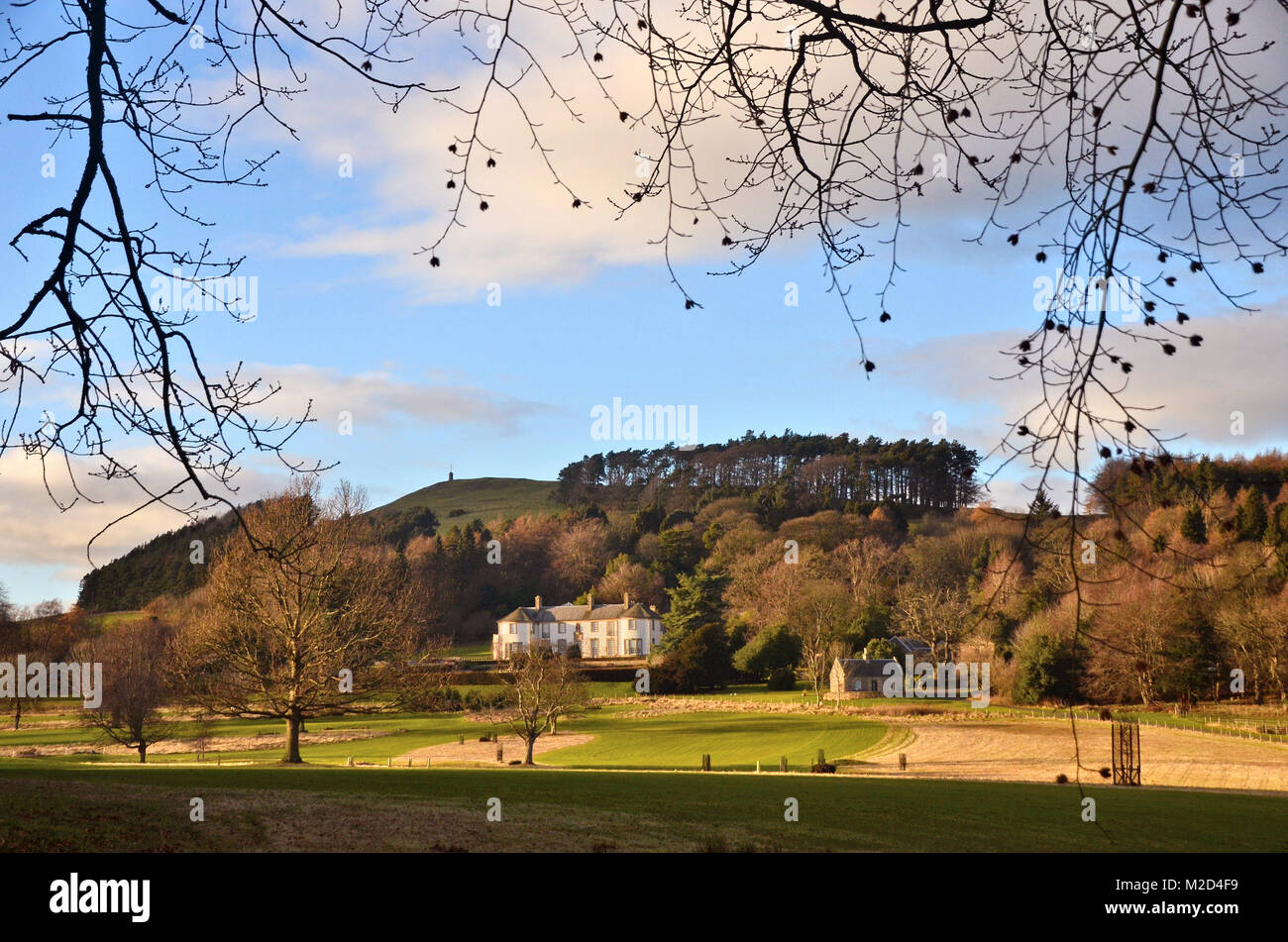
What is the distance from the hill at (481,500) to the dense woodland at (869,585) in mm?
20671

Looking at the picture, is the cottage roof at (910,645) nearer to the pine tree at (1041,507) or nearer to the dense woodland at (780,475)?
the dense woodland at (780,475)

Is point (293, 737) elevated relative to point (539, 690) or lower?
lower

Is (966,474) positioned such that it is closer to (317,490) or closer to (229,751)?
(317,490)

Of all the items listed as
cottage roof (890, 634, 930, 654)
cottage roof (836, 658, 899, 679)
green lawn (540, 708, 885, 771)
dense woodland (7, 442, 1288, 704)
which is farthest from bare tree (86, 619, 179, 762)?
cottage roof (890, 634, 930, 654)

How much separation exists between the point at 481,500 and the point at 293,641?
4967 inches

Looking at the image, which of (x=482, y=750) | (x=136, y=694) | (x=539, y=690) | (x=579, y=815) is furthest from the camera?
(x=482, y=750)

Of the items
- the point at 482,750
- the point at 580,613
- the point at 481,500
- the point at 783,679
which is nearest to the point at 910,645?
the point at 783,679

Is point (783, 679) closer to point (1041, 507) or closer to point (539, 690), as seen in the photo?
point (539, 690)

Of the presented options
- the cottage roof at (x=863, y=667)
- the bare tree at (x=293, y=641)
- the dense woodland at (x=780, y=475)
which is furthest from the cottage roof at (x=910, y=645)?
the bare tree at (x=293, y=641)

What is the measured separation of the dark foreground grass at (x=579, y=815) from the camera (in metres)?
11.6

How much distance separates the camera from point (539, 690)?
145ft

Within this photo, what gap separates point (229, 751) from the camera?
1774 inches
